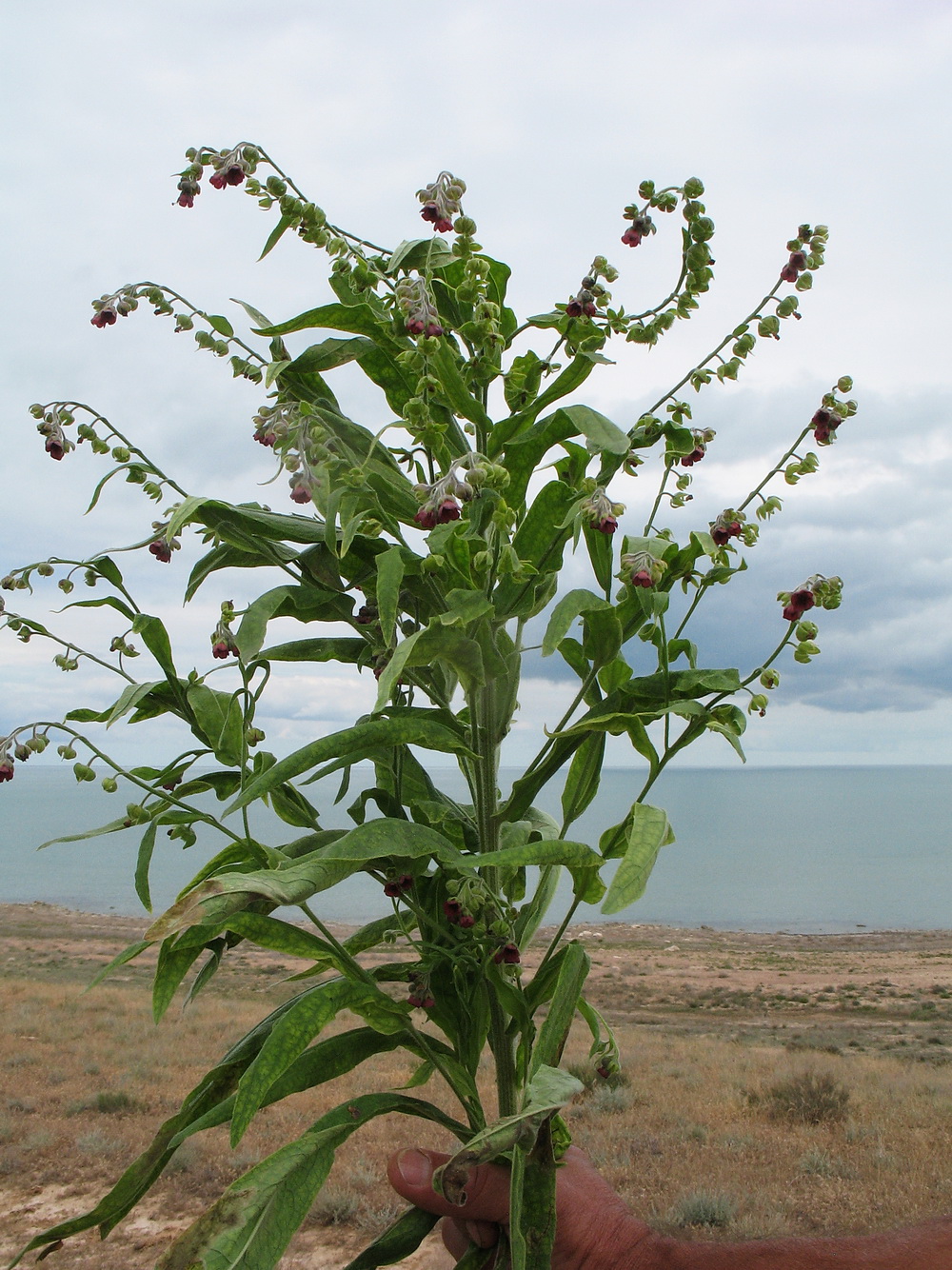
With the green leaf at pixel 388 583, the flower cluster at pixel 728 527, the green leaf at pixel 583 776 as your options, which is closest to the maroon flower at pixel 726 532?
the flower cluster at pixel 728 527

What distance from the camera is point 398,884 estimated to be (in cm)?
105

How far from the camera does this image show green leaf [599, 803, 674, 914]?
81cm

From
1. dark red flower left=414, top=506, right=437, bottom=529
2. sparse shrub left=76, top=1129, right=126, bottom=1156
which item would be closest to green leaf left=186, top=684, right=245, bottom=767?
dark red flower left=414, top=506, right=437, bottom=529

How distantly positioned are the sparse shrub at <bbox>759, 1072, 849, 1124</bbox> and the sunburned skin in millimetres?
6974

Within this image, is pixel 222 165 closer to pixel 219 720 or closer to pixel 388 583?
pixel 388 583

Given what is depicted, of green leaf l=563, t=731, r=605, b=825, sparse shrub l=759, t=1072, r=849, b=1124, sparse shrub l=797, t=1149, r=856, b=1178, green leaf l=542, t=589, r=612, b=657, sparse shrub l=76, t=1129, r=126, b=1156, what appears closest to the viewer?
green leaf l=542, t=589, r=612, b=657

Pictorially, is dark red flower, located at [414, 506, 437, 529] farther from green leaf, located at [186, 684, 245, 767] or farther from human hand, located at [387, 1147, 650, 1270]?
human hand, located at [387, 1147, 650, 1270]

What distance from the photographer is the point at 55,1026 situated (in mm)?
10453

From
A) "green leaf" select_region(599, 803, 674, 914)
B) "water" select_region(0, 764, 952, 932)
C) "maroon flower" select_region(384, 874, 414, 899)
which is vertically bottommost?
"water" select_region(0, 764, 952, 932)

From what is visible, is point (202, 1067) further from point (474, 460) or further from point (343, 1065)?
point (474, 460)

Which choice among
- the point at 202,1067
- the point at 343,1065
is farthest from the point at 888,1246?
the point at 202,1067

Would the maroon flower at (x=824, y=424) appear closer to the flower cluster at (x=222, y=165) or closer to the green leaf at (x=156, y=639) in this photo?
the flower cluster at (x=222, y=165)

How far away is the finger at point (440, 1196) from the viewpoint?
106cm

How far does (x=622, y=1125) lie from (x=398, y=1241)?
22.7ft
